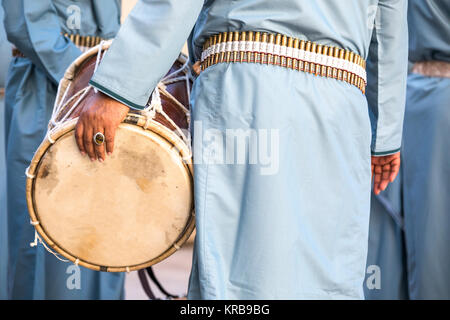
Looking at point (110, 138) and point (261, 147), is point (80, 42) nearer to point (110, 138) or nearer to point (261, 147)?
point (110, 138)

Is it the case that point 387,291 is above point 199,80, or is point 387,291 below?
below

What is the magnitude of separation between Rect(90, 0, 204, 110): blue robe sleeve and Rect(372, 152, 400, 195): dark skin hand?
0.95 m

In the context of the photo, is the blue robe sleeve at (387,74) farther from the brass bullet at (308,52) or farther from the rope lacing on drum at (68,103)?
the rope lacing on drum at (68,103)

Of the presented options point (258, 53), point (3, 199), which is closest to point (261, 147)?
point (258, 53)

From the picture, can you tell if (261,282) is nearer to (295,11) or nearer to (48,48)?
(295,11)

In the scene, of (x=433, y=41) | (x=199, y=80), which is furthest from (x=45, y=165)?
(x=433, y=41)

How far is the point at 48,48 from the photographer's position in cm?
250

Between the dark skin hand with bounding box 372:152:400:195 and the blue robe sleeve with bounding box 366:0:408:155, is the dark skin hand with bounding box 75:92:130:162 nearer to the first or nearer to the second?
the blue robe sleeve with bounding box 366:0:408:155

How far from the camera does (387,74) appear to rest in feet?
6.36

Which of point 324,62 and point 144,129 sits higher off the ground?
point 324,62

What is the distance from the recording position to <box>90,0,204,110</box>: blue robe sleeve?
4.90 feet

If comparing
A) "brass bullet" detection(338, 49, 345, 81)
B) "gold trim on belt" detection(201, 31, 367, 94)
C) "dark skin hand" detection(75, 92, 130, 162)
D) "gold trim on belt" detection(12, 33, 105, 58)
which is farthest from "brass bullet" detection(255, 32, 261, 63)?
"gold trim on belt" detection(12, 33, 105, 58)

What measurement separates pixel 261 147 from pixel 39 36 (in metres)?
1.40

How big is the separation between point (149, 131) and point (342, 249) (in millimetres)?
597
